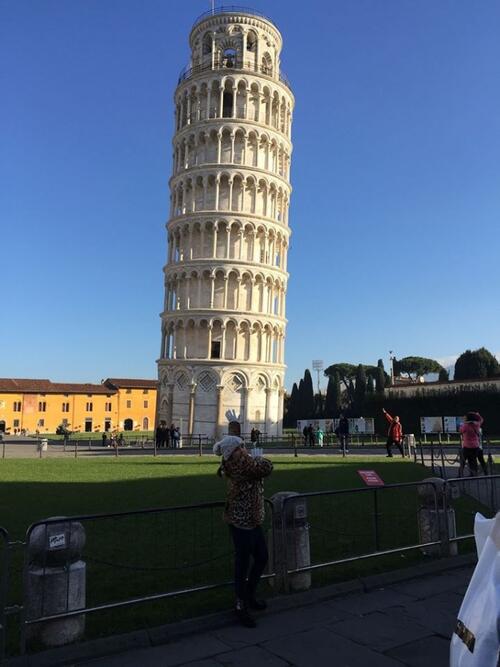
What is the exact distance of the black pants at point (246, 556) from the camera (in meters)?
5.86

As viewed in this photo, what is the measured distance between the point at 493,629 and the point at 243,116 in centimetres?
5667

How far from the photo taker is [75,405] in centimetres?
9619

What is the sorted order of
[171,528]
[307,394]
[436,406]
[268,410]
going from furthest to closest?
[307,394], [268,410], [436,406], [171,528]

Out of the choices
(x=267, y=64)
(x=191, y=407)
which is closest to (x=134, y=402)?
(x=191, y=407)

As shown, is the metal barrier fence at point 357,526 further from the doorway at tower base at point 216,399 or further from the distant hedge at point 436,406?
the doorway at tower base at point 216,399

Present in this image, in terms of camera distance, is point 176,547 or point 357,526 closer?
point 176,547

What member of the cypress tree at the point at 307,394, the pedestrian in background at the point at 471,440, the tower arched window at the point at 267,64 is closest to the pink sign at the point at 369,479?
the pedestrian in background at the point at 471,440

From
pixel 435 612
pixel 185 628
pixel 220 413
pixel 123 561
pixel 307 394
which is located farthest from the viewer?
pixel 307 394

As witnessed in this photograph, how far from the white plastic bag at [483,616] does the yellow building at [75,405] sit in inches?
3666

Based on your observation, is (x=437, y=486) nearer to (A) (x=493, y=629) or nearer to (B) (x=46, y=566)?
(B) (x=46, y=566)

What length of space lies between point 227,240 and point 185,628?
48.3m

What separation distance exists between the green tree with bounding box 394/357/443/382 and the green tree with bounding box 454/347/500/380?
101 ft

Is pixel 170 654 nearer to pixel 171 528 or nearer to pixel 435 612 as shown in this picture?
pixel 435 612

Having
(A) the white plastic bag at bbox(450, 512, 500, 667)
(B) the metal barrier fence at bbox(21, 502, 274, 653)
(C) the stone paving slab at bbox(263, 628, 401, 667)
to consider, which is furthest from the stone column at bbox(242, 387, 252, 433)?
(A) the white plastic bag at bbox(450, 512, 500, 667)
